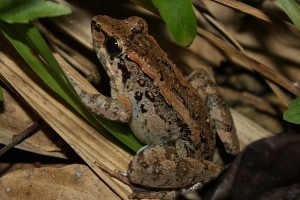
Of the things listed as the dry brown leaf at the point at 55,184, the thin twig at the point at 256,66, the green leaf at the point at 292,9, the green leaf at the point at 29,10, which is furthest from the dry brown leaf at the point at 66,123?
the green leaf at the point at 292,9

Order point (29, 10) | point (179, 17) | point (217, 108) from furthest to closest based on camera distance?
1. point (217, 108)
2. point (179, 17)
3. point (29, 10)

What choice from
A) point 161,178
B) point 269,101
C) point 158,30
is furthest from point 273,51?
point 161,178

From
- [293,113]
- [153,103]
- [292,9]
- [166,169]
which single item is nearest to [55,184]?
[166,169]

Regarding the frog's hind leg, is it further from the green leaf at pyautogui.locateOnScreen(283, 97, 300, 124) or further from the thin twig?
the green leaf at pyautogui.locateOnScreen(283, 97, 300, 124)

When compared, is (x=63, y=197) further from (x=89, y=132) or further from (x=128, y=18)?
(x=128, y=18)

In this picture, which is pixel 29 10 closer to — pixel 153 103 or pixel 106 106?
pixel 106 106

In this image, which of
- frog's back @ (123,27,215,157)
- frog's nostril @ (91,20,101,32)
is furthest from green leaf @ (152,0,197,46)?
frog's nostril @ (91,20,101,32)
